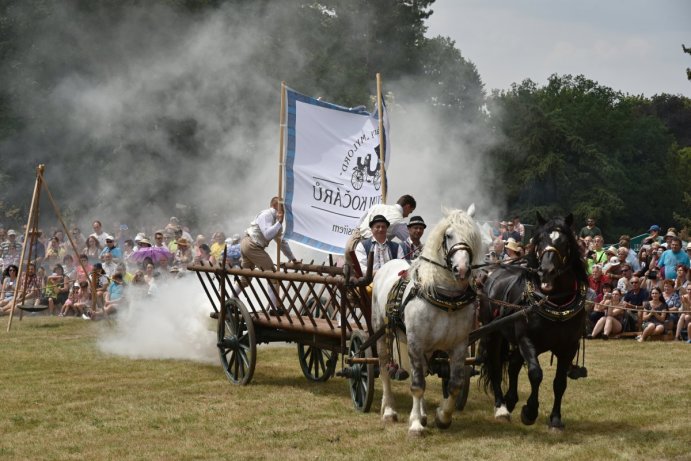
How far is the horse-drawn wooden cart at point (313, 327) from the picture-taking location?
8664mm

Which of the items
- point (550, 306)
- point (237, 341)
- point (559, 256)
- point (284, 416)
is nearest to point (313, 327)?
point (284, 416)

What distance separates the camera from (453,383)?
301 inches

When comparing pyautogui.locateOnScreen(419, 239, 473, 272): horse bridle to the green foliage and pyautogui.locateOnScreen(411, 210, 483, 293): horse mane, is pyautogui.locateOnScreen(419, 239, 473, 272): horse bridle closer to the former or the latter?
pyautogui.locateOnScreen(411, 210, 483, 293): horse mane

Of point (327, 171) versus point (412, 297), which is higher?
point (327, 171)

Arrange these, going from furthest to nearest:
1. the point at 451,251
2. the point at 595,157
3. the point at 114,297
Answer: the point at 595,157 → the point at 114,297 → the point at 451,251

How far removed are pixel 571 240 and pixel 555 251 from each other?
8.7 inches

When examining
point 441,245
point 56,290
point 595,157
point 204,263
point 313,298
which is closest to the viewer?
point 441,245

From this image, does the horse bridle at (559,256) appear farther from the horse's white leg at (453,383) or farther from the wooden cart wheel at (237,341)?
the wooden cart wheel at (237,341)

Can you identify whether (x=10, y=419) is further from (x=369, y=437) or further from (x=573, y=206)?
(x=573, y=206)

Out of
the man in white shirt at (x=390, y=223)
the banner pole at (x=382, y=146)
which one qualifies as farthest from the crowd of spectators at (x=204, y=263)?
the man in white shirt at (x=390, y=223)

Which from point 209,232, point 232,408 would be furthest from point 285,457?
point 209,232

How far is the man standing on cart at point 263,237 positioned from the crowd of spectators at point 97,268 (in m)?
4.88

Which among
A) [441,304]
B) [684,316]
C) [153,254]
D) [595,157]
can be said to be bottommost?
[441,304]

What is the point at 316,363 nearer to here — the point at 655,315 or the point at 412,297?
the point at 412,297
